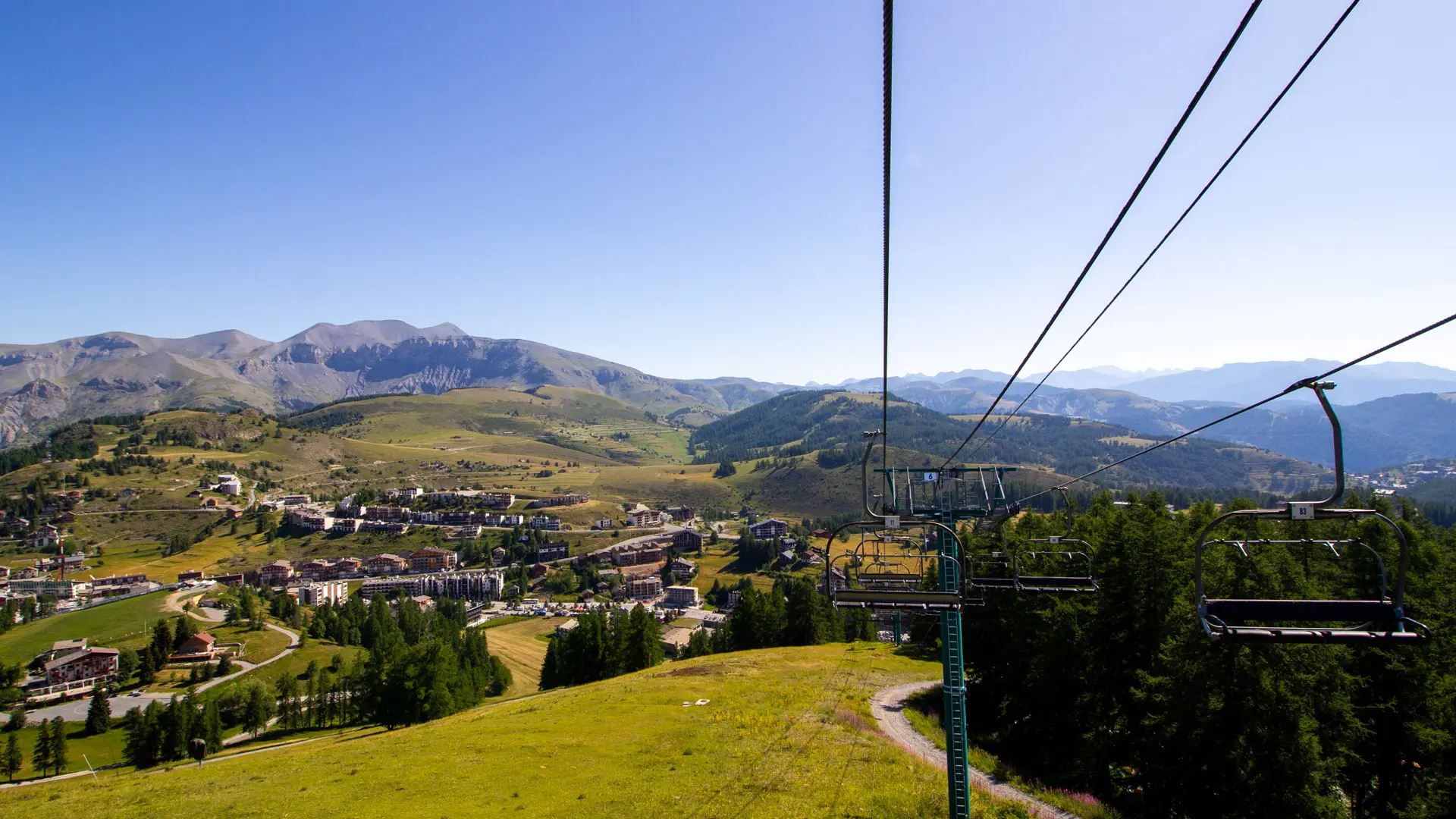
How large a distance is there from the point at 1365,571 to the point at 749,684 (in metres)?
34.5

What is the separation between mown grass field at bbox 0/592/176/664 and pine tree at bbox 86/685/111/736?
39.5m

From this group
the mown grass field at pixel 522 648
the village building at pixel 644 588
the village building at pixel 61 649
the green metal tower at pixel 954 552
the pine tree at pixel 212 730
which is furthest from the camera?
the village building at pixel 644 588

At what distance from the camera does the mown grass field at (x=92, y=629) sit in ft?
381

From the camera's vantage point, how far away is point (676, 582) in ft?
591

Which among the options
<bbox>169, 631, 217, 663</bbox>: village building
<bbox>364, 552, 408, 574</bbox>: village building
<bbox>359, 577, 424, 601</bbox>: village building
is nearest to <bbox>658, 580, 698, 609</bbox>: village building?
<bbox>359, 577, 424, 601</bbox>: village building

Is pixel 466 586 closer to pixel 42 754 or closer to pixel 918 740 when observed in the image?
pixel 42 754

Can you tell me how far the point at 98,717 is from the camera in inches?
Answer: 3285

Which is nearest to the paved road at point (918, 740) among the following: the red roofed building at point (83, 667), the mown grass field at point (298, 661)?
the mown grass field at point (298, 661)

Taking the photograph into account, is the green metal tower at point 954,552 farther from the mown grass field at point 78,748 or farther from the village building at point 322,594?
the village building at point 322,594

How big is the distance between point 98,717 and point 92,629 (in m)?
57.3

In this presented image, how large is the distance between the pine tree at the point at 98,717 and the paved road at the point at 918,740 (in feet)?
321

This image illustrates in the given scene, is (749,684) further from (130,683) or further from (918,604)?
(130,683)

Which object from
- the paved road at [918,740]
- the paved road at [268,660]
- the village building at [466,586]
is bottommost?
the village building at [466,586]

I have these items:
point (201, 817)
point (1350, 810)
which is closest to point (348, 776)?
point (201, 817)
